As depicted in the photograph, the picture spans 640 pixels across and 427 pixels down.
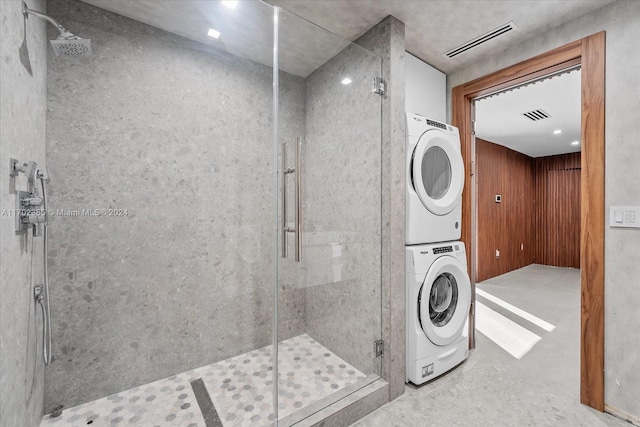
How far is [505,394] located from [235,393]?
1744mm

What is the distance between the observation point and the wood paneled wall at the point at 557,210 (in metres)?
5.89

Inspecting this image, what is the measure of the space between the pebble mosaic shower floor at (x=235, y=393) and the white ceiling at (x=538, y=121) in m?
3.11

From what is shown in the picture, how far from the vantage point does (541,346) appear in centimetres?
253

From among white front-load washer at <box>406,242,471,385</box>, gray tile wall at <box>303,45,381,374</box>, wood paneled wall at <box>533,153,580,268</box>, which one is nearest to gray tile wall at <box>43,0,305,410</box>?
gray tile wall at <box>303,45,381,374</box>

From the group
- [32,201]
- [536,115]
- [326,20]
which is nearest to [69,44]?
[32,201]

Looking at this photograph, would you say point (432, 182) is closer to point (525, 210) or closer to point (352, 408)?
point (352, 408)

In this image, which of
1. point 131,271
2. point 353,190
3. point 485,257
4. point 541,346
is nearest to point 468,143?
point 353,190

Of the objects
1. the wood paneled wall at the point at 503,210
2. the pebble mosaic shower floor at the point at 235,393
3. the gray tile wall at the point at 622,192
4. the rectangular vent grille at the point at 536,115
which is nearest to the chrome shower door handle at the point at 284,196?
the pebble mosaic shower floor at the point at 235,393

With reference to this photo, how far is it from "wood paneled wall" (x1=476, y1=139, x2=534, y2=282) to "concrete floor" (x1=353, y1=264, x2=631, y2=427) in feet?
7.87

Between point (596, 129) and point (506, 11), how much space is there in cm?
91

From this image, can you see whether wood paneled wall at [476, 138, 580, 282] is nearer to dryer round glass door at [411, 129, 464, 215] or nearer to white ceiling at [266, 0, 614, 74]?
dryer round glass door at [411, 129, 464, 215]

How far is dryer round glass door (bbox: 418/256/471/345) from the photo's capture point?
1.92 metres

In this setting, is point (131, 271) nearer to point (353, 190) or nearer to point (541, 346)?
point (353, 190)

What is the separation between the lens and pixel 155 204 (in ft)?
5.82
